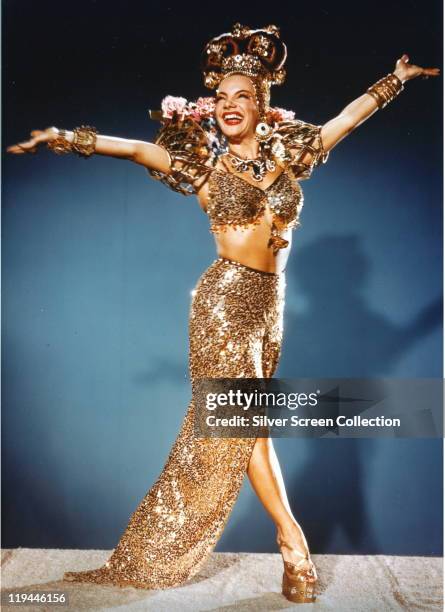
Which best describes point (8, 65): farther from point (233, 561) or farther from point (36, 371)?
point (233, 561)

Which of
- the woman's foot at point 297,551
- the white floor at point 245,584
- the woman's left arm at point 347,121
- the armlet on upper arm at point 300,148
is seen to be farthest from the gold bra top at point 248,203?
the white floor at point 245,584

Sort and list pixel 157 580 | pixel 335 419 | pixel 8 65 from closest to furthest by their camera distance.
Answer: pixel 157 580 → pixel 335 419 → pixel 8 65

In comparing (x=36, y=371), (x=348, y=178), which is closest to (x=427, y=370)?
(x=348, y=178)

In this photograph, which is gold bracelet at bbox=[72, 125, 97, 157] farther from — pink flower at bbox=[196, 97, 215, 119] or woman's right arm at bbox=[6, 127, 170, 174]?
Result: pink flower at bbox=[196, 97, 215, 119]

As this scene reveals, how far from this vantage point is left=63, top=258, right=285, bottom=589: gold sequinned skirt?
2666 mm

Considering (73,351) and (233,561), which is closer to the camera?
(233,561)

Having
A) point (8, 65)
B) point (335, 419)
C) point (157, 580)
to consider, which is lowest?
point (157, 580)

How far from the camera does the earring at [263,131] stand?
9.00 feet

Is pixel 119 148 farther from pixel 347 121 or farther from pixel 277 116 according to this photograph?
pixel 347 121

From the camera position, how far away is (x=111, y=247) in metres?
3.36

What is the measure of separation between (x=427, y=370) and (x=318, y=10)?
65.9 inches

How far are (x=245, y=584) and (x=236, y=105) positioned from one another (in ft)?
5.82

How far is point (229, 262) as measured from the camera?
8.90 ft

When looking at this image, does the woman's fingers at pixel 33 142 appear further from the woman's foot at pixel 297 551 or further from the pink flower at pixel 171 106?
the woman's foot at pixel 297 551
